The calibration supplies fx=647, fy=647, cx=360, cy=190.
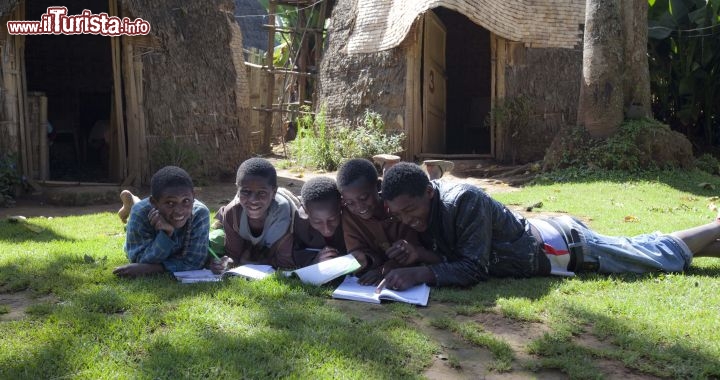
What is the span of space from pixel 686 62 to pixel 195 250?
10.2 meters

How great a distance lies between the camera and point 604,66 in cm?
906

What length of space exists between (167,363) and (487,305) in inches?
64.8

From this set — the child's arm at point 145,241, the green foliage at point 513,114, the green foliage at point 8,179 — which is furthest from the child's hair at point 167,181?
the green foliage at point 513,114

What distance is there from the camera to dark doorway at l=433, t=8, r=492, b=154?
14.3m

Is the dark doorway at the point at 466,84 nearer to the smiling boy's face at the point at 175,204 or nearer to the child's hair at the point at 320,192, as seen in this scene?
the child's hair at the point at 320,192

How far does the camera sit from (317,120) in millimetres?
12391

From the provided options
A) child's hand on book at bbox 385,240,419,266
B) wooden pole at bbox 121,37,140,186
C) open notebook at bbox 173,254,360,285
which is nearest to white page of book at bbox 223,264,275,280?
open notebook at bbox 173,254,360,285

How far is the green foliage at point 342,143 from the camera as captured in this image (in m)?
11.1

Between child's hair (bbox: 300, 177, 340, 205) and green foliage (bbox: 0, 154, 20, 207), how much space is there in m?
5.45

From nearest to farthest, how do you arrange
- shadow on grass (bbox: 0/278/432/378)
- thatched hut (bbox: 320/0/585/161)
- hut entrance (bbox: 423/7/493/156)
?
shadow on grass (bbox: 0/278/432/378), thatched hut (bbox: 320/0/585/161), hut entrance (bbox: 423/7/493/156)

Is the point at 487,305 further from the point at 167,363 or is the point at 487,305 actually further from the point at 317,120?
the point at 317,120

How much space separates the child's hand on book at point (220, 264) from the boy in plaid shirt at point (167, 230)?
8cm

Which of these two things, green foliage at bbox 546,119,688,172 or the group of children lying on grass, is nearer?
the group of children lying on grass

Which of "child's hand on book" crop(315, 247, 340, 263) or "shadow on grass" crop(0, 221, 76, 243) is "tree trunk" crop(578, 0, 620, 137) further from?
"shadow on grass" crop(0, 221, 76, 243)
